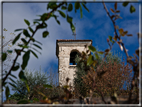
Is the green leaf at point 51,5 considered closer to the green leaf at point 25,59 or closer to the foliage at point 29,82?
the green leaf at point 25,59

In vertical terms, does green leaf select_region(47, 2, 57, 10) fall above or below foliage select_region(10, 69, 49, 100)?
above

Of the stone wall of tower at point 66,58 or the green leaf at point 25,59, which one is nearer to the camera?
the green leaf at point 25,59

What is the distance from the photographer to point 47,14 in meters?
1.53

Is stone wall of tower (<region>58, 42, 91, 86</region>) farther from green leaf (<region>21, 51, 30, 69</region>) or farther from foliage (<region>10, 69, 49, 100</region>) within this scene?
green leaf (<region>21, 51, 30, 69</region>)

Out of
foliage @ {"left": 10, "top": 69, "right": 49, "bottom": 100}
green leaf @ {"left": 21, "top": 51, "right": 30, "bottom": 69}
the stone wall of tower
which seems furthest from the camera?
the stone wall of tower

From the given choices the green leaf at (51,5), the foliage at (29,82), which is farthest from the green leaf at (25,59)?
the foliage at (29,82)

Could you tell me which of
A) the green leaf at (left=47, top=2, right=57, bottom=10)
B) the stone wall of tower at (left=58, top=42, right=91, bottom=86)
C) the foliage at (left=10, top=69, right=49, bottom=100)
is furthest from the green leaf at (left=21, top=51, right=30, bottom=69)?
the stone wall of tower at (left=58, top=42, right=91, bottom=86)

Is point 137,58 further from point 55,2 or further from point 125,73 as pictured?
point 125,73

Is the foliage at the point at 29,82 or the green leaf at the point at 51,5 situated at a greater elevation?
the green leaf at the point at 51,5

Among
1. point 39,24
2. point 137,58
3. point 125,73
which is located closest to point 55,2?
point 39,24

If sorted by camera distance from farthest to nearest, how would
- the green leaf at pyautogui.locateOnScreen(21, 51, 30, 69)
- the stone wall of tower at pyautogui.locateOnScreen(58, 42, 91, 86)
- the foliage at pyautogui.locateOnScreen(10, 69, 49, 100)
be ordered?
1. the stone wall of tower at pyautogui.locateOnScreen(58, 42, 91, 86)
2. the foliage at pyautogui.locateOnScreen(10, 69, 49, 100)
3. the green leaf at pyautogui.locateOnScreen(21, 51, 30, 69)

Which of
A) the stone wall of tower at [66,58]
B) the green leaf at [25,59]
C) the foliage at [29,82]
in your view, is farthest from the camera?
the stone wall of tower at [66,58]

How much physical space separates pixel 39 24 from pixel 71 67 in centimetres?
1088

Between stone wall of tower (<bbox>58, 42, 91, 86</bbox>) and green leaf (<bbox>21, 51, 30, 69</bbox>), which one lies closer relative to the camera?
green leaf (<bbox>21, 51, 30, 69</bbox>)
